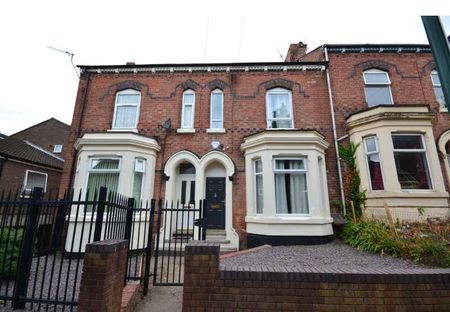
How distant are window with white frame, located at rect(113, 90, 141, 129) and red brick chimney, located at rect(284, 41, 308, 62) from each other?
842cm

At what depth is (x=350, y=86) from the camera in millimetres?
Result: 9953

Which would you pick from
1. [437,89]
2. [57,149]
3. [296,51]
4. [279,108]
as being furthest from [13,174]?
[437,89]

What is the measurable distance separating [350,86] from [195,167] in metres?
7.61

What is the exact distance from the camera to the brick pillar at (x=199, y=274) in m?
3.11

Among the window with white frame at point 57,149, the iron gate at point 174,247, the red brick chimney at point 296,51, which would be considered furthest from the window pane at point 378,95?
the window with white frame at point 57,149

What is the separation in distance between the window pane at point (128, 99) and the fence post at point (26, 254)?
7256 mm

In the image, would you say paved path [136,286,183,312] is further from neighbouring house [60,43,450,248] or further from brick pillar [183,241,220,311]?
neighbouring house [60,43,450,248]

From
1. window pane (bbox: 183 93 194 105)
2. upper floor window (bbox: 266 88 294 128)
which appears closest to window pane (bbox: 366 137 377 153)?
upper floor window (bbox: 266 88 294 128)

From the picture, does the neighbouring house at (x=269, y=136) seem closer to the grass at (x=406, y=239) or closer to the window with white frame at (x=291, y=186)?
the window with white frame at (x=291, y=186)

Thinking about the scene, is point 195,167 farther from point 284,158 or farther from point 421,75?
point 421,75

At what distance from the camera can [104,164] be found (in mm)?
8656

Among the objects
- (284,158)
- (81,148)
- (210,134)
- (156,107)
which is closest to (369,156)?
(284,158)

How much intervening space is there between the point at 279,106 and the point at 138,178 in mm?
6686

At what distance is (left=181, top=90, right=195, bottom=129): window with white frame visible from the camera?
9961 millimetres
